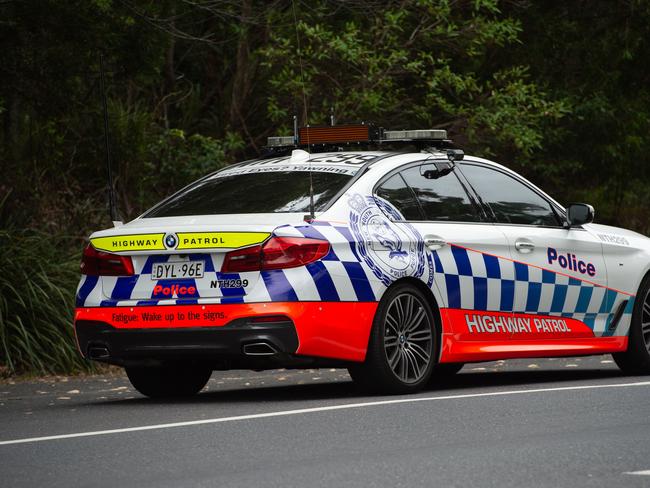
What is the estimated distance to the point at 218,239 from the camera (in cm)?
815

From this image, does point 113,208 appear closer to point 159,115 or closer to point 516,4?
point 159,115

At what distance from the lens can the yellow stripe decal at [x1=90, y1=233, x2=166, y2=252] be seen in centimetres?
831

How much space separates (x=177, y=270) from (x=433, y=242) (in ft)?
5.44

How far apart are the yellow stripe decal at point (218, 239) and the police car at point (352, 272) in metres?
0.01

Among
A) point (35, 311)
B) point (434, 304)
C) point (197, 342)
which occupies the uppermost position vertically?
point (434, 304)

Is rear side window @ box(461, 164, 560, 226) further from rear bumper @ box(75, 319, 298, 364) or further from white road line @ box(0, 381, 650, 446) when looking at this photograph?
rear bumper @ box(75, 319, 298, 364)

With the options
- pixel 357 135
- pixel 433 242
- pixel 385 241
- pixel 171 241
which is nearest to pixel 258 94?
pixel 357 135

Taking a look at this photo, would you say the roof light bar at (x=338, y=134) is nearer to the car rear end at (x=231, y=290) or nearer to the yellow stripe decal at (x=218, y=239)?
the car rear end at (x=231, y=290)

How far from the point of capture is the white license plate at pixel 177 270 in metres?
8.23

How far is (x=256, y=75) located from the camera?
19312 mm

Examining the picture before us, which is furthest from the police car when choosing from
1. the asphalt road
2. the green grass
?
the green grass

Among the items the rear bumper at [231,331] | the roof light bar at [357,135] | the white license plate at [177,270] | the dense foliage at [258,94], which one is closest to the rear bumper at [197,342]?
the rear bumper at [231,331]

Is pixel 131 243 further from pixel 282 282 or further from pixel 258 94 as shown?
pixel 258 94

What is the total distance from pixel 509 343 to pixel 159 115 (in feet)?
33.8
